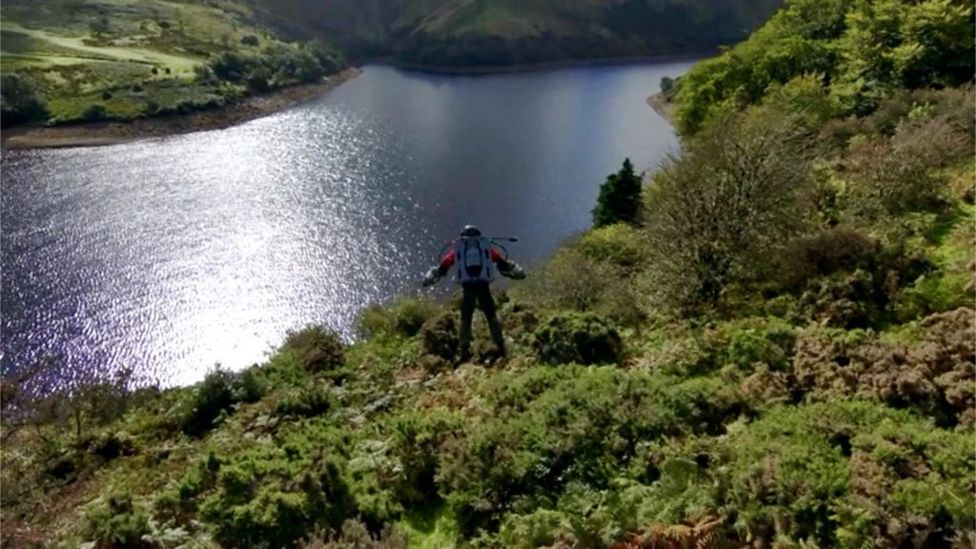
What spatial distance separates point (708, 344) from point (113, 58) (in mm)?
108850

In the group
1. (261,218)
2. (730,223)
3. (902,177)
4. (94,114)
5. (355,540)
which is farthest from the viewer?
(94,114)

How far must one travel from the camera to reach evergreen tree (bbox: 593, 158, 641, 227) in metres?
37.0

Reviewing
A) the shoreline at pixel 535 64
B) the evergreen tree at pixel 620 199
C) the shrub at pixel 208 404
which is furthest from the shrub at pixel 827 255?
the shoreline at pixel 535 64

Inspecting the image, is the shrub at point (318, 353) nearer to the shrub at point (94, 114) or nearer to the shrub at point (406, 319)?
the shrub at point (406, 319)

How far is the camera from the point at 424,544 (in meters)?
9.92

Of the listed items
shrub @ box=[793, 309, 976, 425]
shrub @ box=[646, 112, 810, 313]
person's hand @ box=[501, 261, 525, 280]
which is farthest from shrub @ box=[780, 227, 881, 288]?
person's hand @ box=[501, 261, 525, 280]

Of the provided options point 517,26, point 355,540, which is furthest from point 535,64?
point 355,540

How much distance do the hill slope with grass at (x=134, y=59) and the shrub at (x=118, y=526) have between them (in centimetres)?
8256

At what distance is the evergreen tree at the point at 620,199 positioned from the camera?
37.0 metres

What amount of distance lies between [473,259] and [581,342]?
9.86 feet

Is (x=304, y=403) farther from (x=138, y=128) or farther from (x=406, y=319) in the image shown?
(x=138, y=128)

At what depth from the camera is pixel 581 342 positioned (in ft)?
48.9

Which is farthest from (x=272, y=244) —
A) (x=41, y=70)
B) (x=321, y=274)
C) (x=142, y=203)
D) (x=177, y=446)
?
(x=41, y=70)

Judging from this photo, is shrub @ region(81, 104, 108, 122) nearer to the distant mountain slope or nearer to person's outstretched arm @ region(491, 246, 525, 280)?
the distant mountain slope
